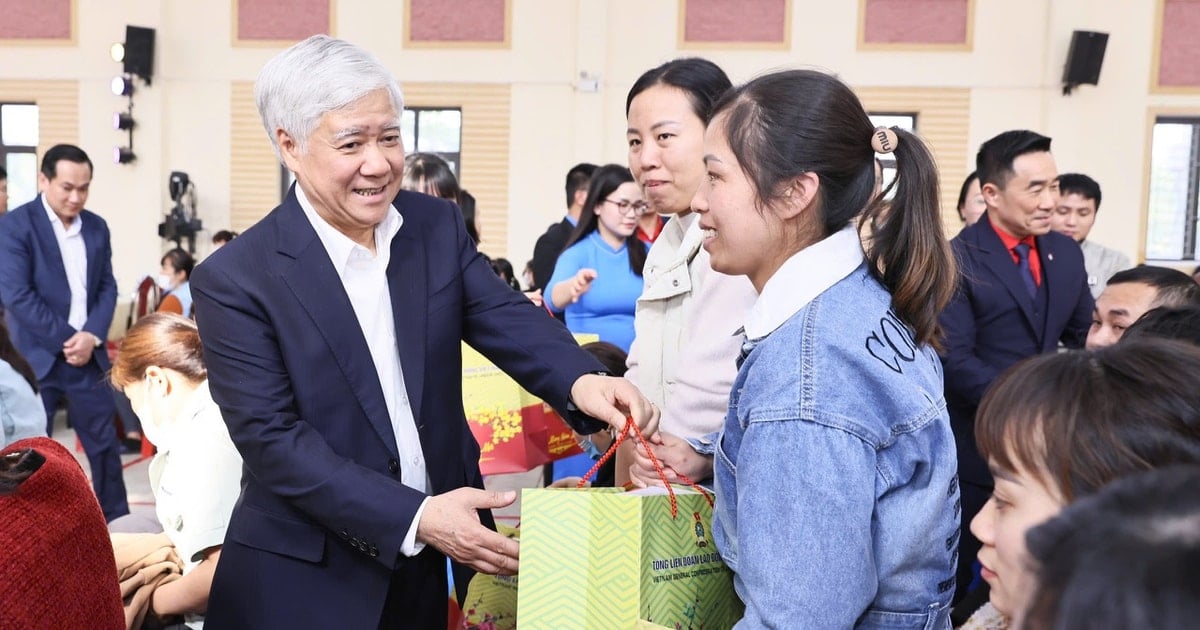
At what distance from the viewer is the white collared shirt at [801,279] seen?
4.23 ft

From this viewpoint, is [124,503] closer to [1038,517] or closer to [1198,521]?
[1038,517]

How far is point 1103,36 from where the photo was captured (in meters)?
10.5

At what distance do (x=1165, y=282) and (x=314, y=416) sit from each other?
2.05 metres

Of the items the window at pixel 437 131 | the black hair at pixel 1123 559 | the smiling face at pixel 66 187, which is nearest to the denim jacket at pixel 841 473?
the black hair at pixel 1123 559

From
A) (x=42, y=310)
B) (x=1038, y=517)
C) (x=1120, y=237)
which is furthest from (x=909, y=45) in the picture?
(x=1038, y=517)

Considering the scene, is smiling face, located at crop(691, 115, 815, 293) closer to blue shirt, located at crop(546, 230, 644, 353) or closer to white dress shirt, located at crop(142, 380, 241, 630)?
white dress shirt, located at crop(142, 380, 241, 630)

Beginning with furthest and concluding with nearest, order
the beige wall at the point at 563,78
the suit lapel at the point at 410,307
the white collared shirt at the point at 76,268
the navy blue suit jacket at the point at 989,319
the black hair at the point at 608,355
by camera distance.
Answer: the beige wall at the point at 563,78, the white collared shirt at the point at 76,268, the navy blue suit jacket at the point at 989,319, the black hair at the point at 608,355, the suit lapel at the point at 410,307

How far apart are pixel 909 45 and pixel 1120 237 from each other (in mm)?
3083

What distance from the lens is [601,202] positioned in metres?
4.04

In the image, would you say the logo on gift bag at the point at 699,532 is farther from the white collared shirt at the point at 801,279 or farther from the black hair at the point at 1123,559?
the black hair at the point at 1123,559

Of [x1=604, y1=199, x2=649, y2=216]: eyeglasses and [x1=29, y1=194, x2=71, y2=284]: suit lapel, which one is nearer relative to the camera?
[x1=604, y1=199, x2=649, y2=216]: eyeglasses

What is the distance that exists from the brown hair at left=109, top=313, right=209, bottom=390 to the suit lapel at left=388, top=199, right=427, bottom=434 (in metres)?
0.81

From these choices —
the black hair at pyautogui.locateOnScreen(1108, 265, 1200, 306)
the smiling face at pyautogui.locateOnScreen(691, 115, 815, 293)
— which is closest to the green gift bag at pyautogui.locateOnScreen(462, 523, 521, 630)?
the smiling face at pyautogui.locateOnScreen(691, 115, 815, 293)

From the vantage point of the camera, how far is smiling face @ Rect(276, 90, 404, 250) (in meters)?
1.57
